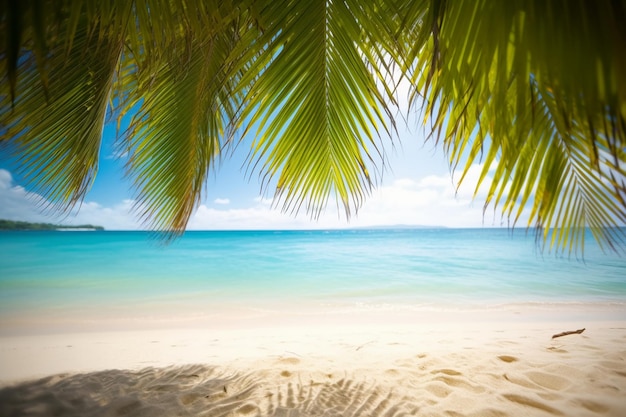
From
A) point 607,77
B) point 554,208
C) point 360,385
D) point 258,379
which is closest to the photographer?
point 607,77

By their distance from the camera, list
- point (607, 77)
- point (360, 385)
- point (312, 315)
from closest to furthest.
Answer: point (607, 77) < point (360, 385) < point (312, 315)

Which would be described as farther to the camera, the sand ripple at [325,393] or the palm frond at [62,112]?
the sand ripple at [325,393]

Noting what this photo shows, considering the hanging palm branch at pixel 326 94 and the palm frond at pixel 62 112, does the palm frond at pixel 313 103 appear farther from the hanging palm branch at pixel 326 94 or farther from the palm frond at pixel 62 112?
the palm frond at pixel 62 112

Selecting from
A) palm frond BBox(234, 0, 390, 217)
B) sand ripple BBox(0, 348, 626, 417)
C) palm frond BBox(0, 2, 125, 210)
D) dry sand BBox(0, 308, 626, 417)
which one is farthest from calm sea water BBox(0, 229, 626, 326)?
palm frond BBox(0, 2, 125, 210)

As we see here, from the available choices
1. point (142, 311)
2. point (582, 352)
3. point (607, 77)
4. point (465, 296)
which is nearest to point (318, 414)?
point (607, 77)

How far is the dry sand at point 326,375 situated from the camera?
154 centimetres

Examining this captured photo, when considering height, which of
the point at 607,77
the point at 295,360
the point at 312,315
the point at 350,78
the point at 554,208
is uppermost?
the point at 350,78

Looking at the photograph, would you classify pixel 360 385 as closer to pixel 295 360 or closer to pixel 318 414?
pixel 318 414

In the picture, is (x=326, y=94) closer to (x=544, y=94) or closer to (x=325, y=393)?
(x=544, y=94)

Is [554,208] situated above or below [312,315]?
above

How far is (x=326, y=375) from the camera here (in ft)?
6.53

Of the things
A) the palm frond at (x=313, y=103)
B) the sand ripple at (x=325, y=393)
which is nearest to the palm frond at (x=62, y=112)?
the palm frond at (x=313, y=103)

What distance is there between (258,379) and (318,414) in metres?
0.61

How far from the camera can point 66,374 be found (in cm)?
212
